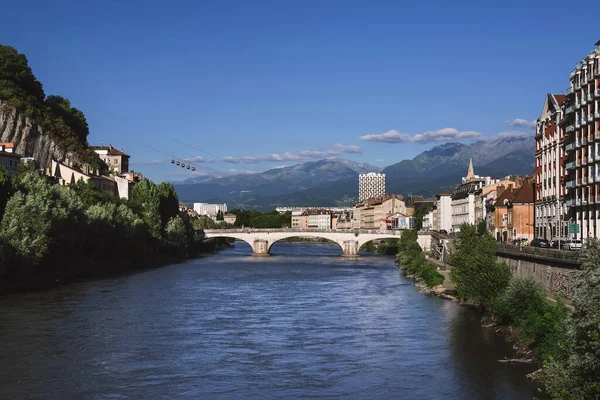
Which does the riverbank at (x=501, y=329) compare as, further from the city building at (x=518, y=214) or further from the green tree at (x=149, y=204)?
the green tree at (x=149, y=204)

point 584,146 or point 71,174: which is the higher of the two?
point 71,174

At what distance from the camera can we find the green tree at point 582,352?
53.1 ft

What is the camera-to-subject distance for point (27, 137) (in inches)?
3615

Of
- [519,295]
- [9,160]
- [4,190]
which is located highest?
[9,160]

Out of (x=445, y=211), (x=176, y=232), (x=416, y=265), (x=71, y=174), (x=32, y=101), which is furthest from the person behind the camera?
(x=445, y=211)

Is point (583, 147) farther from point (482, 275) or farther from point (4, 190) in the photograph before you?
point (4, 190)

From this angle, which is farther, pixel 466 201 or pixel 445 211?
pixel 445 211

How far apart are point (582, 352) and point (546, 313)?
8.50m

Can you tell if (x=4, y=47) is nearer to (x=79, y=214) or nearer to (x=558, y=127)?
(x=79, y=214)

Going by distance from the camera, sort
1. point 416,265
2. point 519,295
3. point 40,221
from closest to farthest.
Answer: point 519,295 → point 40,221 → point 416,265

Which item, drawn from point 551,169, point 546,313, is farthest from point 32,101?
point 546,313

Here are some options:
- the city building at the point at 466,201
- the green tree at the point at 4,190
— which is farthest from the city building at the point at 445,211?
the green tree at the point at 4,190

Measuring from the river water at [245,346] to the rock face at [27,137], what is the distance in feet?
142

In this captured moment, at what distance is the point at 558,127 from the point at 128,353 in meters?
36.4
